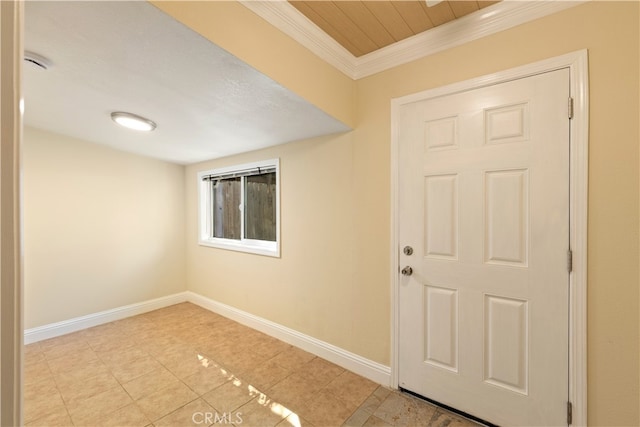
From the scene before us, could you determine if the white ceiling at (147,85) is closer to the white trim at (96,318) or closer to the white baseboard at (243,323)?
the white baseboard at (243,323)

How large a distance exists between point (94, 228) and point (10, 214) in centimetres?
323

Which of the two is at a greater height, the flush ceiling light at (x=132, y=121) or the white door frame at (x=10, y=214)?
the flush ceiling light at (x=132, y=121)

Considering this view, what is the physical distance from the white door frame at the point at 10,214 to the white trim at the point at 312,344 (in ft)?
6.38

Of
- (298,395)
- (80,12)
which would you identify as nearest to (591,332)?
(298,395)

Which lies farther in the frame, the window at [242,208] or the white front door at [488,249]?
the window at [242,208]

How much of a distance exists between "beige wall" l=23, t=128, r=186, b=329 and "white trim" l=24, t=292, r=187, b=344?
6cm

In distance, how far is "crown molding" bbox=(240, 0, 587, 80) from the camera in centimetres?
141

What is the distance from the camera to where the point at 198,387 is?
75.2 inches

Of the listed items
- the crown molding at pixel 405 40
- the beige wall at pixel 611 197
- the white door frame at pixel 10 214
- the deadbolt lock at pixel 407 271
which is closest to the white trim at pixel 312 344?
the deadbolt lock at pixel 407 271

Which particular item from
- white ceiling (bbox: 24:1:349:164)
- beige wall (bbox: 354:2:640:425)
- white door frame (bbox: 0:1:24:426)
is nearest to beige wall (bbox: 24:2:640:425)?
beige wall (bbox: 354:2:640:425)

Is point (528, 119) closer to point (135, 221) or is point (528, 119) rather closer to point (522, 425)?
point (522, 425)

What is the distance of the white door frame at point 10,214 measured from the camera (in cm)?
41

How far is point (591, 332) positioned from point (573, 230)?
0.50 m

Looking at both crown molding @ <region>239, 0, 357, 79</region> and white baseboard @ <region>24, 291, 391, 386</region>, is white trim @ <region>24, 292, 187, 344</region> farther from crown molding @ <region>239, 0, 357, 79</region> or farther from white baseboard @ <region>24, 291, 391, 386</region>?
crown molding @ <region>239, 0, 357, 79</region>
